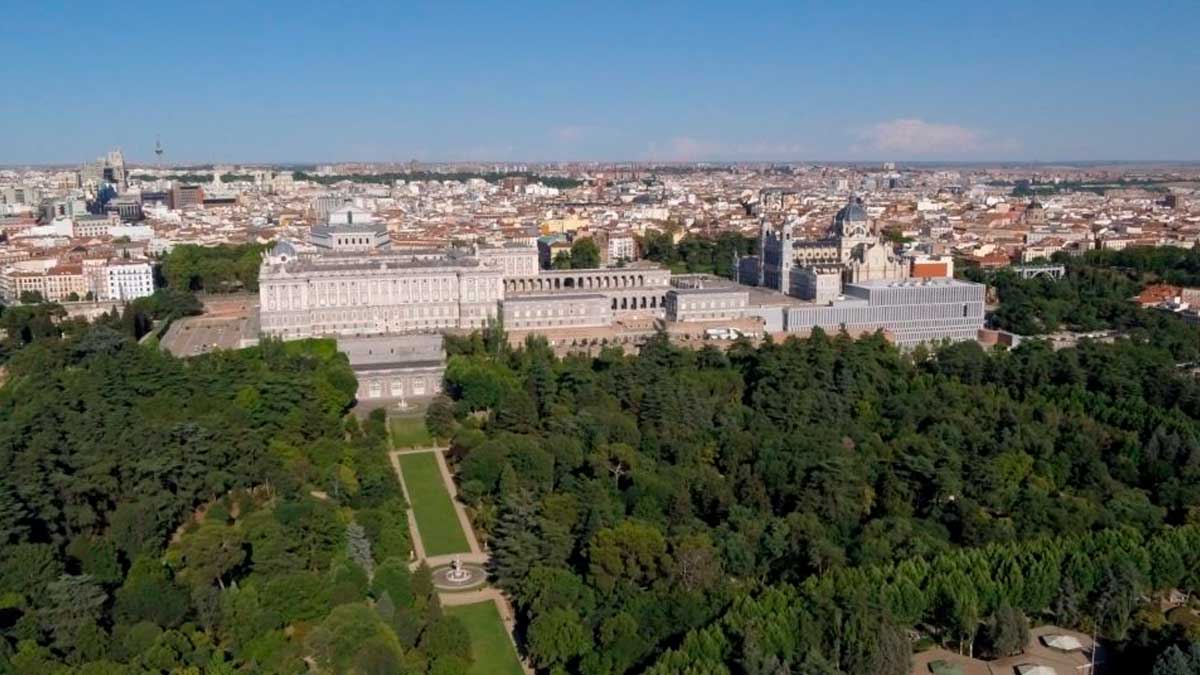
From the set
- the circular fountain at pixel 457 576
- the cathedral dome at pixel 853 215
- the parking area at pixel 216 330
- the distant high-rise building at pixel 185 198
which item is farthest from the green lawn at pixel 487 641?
the distant high-rise building at pixel 185 198

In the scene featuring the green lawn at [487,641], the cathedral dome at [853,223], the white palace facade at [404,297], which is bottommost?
the green lawn at [487,641]

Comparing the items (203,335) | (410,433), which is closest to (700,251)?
(203,335)

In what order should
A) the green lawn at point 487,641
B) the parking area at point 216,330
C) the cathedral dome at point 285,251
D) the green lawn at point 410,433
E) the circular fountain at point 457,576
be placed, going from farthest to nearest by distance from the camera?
1. the cathedral dome at point 285,251
2. the parking area at point 216,330
3. the green lawn at point 410,433
4. the circular fountain at point 457,576
5. the green lawn at point 487,641

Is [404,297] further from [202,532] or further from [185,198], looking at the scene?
[185,198]

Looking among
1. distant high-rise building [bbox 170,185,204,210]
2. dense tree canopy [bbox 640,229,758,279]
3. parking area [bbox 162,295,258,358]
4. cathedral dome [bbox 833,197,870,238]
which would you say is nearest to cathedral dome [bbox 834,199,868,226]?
cathedral dome [bbox 833,197,870,238]

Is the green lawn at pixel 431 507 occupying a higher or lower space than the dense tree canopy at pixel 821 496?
lower

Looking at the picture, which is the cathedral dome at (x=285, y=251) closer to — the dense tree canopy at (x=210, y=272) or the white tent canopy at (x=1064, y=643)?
the dense tree canopy at (x=210, y=272)

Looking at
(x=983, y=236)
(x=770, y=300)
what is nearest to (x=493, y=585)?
(x=770, y=300)
